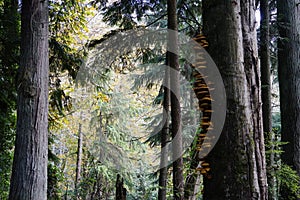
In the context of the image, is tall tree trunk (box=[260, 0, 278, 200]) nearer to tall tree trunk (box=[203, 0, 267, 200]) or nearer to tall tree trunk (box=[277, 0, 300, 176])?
tall tree trunk (box=[277, 0, 300, 176])

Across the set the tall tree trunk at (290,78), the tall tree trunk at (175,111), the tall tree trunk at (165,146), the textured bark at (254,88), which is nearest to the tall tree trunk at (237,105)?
the textured bark at (254,88)

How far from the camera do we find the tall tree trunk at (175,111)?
16.7 feet

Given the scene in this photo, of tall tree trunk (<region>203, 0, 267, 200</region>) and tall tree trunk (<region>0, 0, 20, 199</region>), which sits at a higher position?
tall tree trunk (<region>0, 0, 20, 199</region>)

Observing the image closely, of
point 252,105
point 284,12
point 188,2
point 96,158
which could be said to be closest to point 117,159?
point 96,158

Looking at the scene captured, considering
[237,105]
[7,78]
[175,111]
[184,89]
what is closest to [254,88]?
[237,105]

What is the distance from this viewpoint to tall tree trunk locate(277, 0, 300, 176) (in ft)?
20.5

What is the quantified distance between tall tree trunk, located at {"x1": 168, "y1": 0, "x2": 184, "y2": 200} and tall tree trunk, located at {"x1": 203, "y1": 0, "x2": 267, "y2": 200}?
352 centimetres

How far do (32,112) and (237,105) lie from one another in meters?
3.73

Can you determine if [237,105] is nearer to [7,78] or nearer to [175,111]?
[175,111]

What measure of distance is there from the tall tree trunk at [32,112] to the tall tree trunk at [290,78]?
15.9 ft

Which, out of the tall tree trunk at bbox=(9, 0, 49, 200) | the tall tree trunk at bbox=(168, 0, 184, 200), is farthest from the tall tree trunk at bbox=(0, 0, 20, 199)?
the tall tree trunk at bbox=(168, 0, 184, 200)

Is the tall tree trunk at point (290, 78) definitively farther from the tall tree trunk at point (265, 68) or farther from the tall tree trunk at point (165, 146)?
the tall tree trunk at point (165, 146)

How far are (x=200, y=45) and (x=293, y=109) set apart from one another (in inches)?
220

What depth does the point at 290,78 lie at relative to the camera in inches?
261
